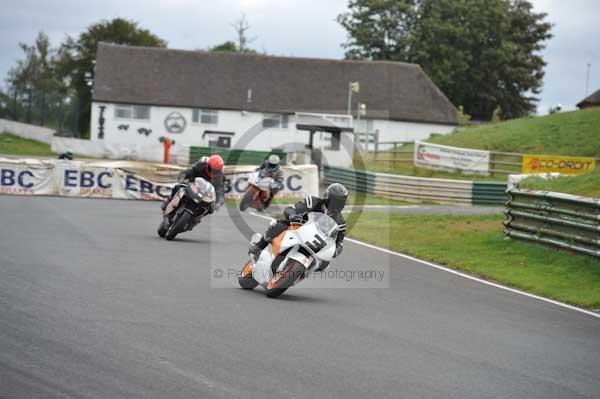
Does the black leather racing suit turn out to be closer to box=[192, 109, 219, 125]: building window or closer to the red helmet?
the red helmet

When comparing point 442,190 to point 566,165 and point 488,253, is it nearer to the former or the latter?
point 566,165

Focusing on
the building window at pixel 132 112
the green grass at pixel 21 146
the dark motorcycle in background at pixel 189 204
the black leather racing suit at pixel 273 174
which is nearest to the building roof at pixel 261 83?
the building window at pixel 132 112

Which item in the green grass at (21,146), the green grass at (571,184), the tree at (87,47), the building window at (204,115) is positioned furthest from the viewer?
the tree at (87,47)

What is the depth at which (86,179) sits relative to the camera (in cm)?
2939

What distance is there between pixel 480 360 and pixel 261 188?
59.9 feet

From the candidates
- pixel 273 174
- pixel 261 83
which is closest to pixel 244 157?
pixel 273 174

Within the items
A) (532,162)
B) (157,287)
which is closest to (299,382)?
(157,287)

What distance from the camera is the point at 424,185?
111ft

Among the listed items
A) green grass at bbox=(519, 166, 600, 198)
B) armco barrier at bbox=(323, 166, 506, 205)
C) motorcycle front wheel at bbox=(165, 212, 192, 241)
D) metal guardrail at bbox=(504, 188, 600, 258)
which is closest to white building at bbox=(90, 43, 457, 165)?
armco barrier at bbox=(323, 166, 506, 205)

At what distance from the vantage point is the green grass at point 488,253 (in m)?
15.1

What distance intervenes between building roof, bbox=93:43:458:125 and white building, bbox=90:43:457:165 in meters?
0.08

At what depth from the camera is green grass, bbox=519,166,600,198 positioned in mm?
21081

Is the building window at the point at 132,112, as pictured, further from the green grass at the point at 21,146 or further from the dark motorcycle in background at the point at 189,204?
the dark motorcycle in background at the point at 189,204

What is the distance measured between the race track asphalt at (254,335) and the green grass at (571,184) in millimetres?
7143
